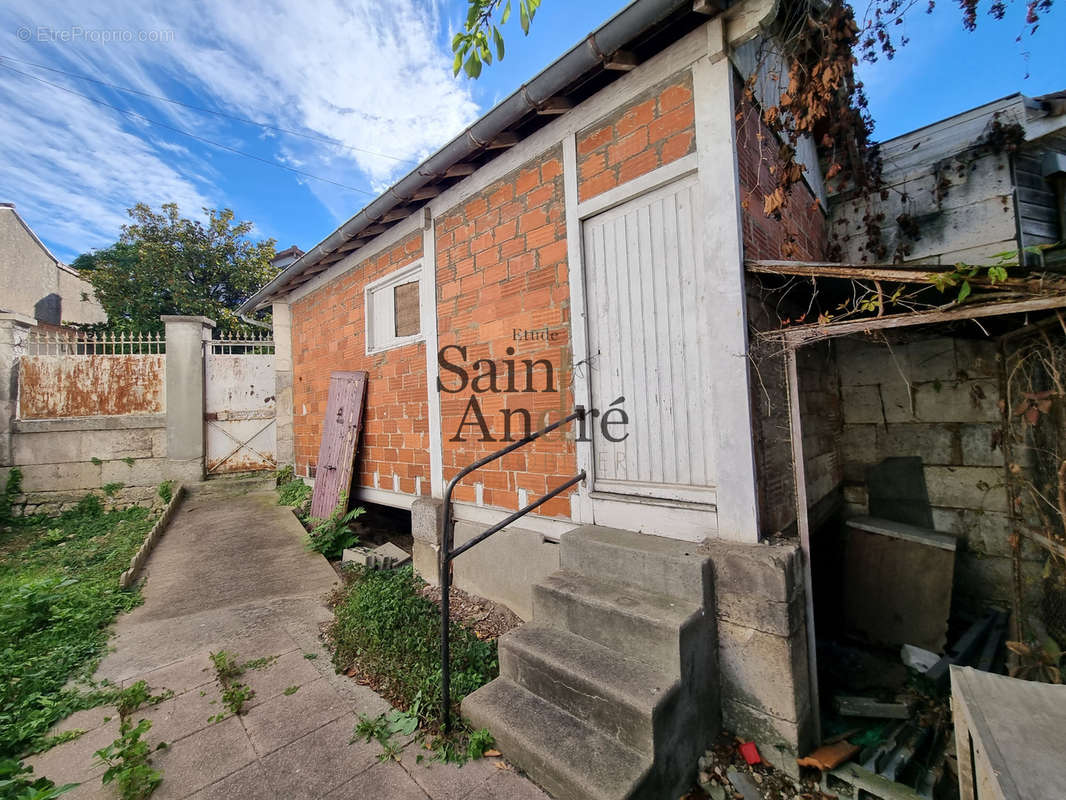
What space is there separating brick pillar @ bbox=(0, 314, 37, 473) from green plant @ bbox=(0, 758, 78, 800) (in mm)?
7571

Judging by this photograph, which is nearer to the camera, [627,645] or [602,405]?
[627,645]

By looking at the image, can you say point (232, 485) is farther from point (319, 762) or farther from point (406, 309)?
point (319, 762)

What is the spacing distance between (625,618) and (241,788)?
199 cm

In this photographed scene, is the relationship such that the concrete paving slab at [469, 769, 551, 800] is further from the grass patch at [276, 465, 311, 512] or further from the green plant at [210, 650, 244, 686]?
the grass patch at [276, 465, 311, 512]

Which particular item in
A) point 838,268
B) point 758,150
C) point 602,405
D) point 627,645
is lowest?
point 627,645

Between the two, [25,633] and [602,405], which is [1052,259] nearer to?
[602,405]

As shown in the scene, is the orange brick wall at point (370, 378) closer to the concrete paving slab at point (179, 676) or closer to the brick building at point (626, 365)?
the brick building at point (626, 365)

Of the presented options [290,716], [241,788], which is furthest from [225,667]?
[241,788]

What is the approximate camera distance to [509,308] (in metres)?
3.58

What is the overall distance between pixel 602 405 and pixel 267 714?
280 cm

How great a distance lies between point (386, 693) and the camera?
8.66 feet

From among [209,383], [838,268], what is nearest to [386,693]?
[838,268]

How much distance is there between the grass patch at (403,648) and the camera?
8.57 feet

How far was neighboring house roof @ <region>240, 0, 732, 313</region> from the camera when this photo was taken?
7.95 feet
